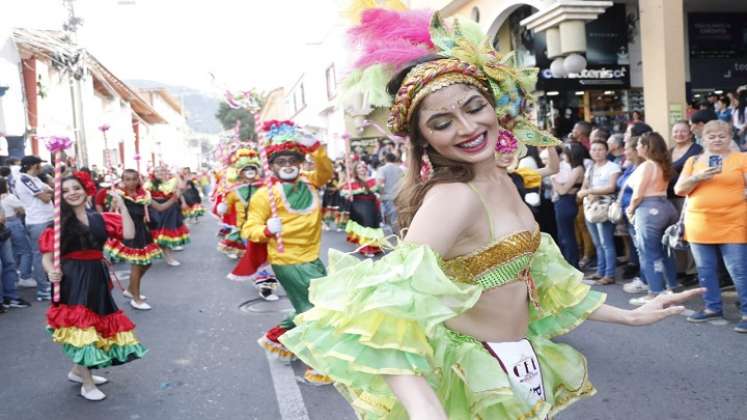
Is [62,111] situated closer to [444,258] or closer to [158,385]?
[158,385]

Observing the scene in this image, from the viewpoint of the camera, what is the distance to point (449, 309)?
71.9 inches

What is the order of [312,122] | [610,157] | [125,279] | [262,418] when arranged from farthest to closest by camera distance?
[312,122] < [125,279] < [610,157] < [262,418]

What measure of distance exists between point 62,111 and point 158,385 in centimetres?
2056

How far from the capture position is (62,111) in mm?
23172

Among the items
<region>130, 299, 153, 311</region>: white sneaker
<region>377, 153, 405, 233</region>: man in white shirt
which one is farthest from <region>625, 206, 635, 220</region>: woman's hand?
<region>130, 299, 153, 311</region>: white sneaker

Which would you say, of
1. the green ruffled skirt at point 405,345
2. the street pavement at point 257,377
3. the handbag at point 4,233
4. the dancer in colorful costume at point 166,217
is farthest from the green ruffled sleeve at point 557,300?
the dancer in colorful costume at point 166,217

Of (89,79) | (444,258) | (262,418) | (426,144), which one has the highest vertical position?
(89,79)

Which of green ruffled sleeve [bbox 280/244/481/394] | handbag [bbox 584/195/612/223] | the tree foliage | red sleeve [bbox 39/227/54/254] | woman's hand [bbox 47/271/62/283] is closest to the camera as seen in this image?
green ruffled sleeve [bbox 280/244/481/394]

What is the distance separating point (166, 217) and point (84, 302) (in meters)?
8.34

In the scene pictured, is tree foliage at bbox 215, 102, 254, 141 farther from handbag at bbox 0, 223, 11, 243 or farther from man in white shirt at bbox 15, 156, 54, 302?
handbag at bbox 0, 223, 11, 243

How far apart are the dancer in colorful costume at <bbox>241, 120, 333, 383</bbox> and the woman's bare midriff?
11.0ft

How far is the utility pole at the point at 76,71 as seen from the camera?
17.6 m

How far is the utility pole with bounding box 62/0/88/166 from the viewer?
1761 cm

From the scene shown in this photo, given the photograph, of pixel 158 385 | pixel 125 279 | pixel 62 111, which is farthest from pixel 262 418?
pixel 62 111
